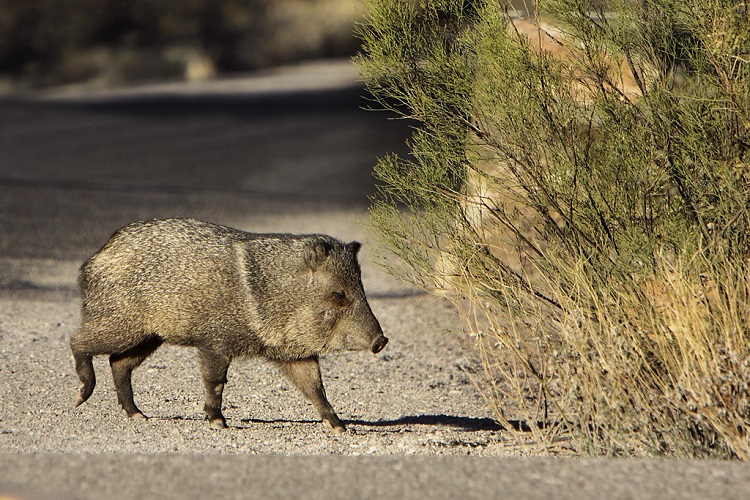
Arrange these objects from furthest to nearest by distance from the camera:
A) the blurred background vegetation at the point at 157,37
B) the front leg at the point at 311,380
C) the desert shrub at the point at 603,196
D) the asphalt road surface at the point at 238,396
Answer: the blurred background vegetation at the point at 157,37 < the front leg at the point at 311,380 < the desert shrub at the point at 603,196 < the asphalt road surface at the point at 238,396

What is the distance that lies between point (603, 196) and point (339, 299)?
1.36 metres

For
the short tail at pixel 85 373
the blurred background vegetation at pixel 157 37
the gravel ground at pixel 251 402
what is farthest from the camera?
the blurred background vegetation at pixel 157 37

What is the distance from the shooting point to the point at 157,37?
3966 cm

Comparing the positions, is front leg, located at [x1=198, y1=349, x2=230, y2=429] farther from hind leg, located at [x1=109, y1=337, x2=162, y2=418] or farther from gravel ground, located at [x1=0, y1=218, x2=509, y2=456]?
hind leg, located at [x1=109, y1=337, x2=162, y2=418]

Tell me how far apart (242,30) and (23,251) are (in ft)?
101

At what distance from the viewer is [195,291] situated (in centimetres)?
581

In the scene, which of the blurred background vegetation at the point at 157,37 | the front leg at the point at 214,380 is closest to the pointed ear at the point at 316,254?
the front leg at the point at 214,380

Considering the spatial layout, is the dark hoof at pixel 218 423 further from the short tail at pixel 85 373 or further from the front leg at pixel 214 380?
the short tail at pixel 85 373

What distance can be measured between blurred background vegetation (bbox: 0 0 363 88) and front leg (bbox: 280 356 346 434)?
95.2 ft

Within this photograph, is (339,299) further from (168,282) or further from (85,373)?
(85,373)

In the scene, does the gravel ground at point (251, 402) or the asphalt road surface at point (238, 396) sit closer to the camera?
the asphalt road surface at point (238, 396)

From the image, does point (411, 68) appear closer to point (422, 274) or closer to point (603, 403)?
point (422, 274)

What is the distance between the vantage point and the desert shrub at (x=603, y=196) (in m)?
5.03

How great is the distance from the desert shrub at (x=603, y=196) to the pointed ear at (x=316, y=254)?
576mm
